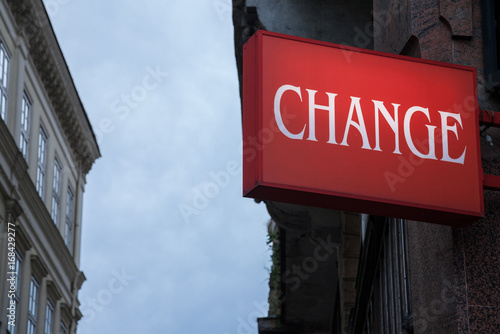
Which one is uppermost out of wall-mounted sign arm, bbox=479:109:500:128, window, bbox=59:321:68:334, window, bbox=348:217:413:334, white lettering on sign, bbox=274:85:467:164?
window, bbox=59:321:68:334

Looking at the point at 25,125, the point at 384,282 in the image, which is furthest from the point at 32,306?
the point at 384,282

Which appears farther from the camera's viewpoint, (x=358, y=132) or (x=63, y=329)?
(x=63, y=329)

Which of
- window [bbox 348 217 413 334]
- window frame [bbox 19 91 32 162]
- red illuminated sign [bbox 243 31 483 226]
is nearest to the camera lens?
red illuminated sign [bbox 243 31 483 226]

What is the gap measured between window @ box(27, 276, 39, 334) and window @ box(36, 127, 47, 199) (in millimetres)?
3097

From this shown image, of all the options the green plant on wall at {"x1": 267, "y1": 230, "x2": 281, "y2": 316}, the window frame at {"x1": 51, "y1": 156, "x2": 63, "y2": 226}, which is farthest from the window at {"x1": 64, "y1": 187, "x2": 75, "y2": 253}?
the green plant on wall at {"x1": 267, "y1": 230, "x2": 281, "y2": 316}

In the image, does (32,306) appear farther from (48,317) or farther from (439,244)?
(439,244)

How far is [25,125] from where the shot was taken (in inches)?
1249

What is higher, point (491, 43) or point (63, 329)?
point (63, 329)

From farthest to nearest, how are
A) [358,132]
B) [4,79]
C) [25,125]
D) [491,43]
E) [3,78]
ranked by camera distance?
[25,125], [4,79], [3,78], [491,43], [358,132]

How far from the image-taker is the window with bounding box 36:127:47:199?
108 ft

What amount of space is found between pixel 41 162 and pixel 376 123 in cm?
2791

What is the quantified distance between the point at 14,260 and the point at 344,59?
75.1ft

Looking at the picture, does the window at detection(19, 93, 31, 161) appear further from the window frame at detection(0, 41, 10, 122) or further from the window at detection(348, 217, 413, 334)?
the window at detection(348, 217, 413, 334)

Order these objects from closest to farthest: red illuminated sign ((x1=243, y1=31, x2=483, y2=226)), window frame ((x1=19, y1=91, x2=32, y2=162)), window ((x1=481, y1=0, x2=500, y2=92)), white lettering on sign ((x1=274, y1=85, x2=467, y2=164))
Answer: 1. red illuminated sign ((x1=243, y1=31, x2=483, y2=226))
2. white lettering on sign ((x1=274, y1=85, x2=467, y2=164))
3. window ((x1=481, y1=0, x2=500, y2=92))
4. window frame ((x1=19, y1=91, x2=32, y2=162))
